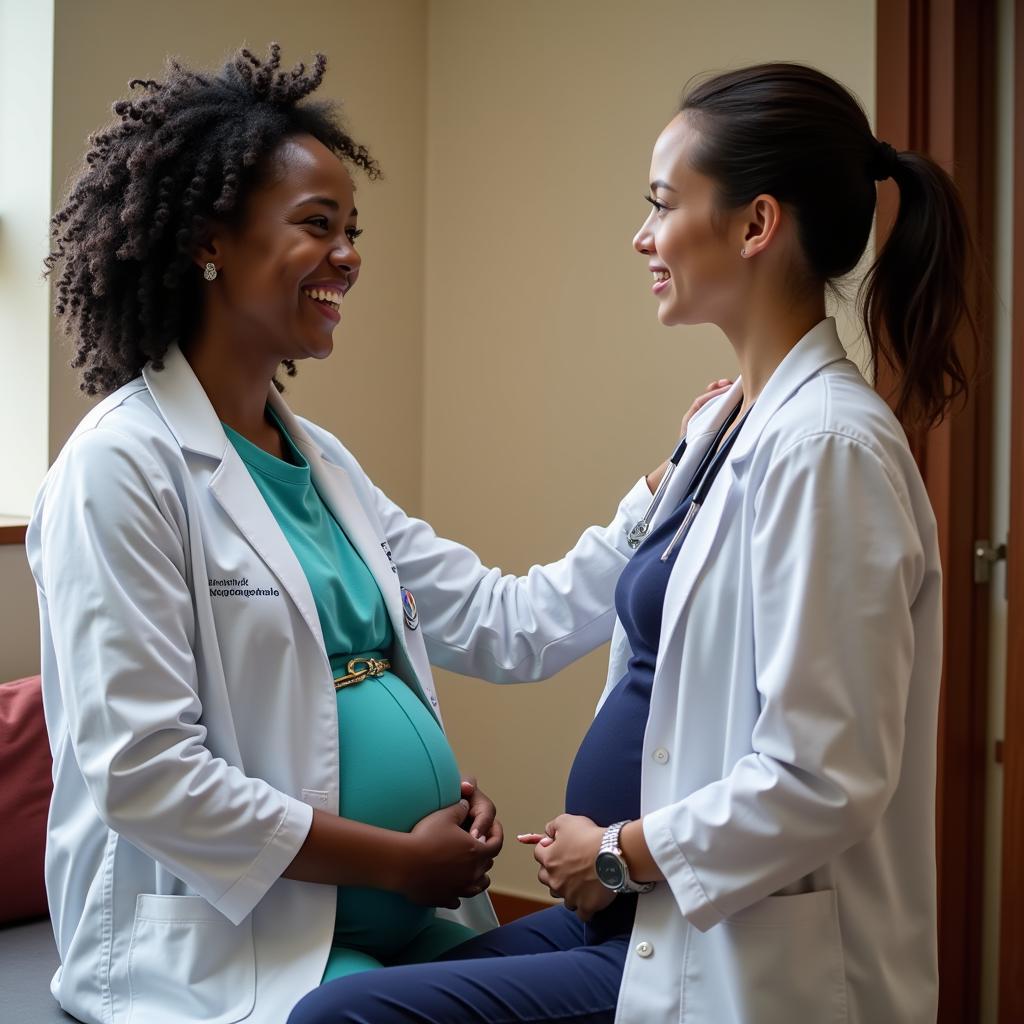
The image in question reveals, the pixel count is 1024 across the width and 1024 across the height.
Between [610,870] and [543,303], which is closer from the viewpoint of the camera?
[610,870]

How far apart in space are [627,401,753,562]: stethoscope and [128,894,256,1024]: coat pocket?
683 mm

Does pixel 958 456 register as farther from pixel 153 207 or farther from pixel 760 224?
pixel 153 207

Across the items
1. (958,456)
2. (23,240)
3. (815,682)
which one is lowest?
(815,682)

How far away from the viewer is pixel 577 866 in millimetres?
1332

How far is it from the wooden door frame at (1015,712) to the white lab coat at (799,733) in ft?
3.74

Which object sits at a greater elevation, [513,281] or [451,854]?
[513,281]

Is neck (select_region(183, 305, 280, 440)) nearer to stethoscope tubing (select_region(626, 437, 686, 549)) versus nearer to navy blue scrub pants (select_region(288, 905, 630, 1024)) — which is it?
stethoscope tubing (select_region(626, 437, 686, 549))

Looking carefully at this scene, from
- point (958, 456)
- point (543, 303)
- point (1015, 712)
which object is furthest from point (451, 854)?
point (543, 303)

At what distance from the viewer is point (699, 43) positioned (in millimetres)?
2699

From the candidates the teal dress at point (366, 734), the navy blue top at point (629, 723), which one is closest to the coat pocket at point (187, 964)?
the teal dress at point (366, 734)

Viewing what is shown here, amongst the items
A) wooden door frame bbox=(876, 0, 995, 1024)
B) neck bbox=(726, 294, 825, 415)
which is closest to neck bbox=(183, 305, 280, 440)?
neck bbox=(726, 294, 825, 415)

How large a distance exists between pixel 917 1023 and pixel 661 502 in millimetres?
701

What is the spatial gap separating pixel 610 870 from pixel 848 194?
830mm

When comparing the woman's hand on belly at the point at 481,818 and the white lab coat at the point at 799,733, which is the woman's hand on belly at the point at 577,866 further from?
the woman's hand on belly at the point at 481,818
